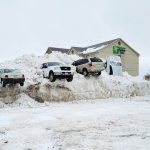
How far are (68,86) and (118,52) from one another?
3297 centimetres

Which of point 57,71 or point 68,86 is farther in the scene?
point 68,86

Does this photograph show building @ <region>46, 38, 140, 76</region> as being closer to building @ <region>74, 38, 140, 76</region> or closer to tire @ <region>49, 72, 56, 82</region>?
building @ <region>74, 38, 140, 76</region>

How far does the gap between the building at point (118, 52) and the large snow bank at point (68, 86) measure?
19401 mm

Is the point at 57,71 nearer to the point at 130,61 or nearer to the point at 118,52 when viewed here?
the point at 118,52

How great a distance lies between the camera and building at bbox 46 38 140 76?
56625mm

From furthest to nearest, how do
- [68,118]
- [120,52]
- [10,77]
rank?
[120,52]
[10,77]
[68,118]

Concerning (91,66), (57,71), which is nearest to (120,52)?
(91,66)

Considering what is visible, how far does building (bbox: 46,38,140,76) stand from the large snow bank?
63.7ft

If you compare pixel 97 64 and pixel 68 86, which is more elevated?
pixel 97 64

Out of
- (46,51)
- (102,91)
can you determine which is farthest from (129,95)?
(46,51)

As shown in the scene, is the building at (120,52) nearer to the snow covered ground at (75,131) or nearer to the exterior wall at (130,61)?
the exterior wall at (130,61)

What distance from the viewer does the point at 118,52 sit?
59.7 metres

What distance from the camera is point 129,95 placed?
32125mm

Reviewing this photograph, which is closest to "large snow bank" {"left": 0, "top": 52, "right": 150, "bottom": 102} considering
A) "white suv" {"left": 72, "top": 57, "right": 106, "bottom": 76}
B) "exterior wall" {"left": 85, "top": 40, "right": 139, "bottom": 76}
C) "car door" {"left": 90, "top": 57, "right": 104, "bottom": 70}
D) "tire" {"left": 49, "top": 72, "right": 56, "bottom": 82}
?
"tire" {"left": 49, "top": 72, "right": 56, "bottom": 82}
